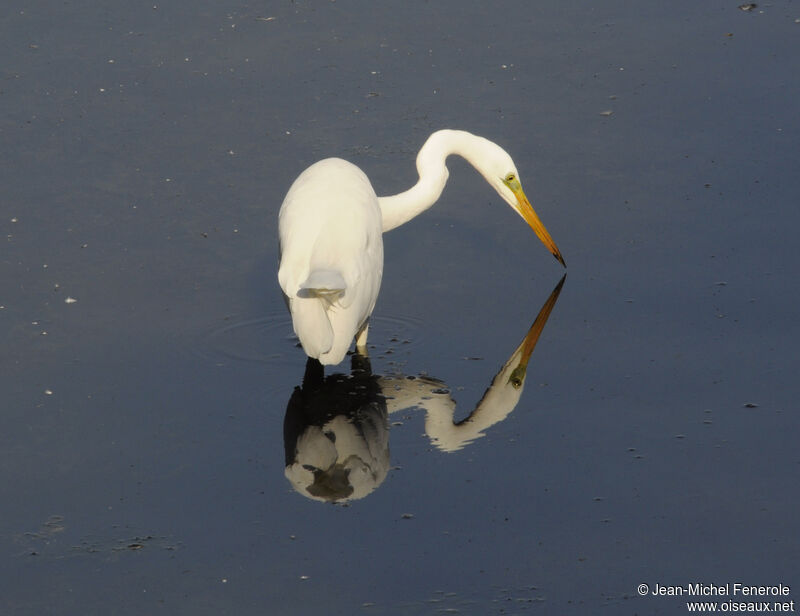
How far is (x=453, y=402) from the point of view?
6.89m

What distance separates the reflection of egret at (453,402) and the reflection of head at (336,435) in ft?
0.38

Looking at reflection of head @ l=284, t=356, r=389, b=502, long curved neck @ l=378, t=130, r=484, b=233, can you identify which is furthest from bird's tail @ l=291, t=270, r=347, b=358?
long curved neck @ l=378, t=130, r=484, b=233

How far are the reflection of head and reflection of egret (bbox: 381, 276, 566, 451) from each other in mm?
117

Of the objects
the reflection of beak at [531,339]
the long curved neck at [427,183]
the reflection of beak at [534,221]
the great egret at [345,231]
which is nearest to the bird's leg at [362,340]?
the great egret at [345,231]

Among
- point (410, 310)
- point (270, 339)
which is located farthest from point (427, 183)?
point (270, 339)

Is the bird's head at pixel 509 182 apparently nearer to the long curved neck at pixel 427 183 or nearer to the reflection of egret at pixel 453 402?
the long curved neck at pixel 427 183

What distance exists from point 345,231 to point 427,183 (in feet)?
4.01

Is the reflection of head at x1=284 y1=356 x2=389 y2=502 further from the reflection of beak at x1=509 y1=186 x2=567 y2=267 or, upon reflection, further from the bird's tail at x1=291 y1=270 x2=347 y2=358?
the reflection of beak at x1=509 y1=186 x2=567 y2=267

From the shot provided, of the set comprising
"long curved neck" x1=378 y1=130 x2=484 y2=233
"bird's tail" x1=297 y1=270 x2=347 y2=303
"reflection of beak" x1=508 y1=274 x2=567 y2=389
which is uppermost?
"long curved neck" x1=378 y1=130 x2=484 y2=233

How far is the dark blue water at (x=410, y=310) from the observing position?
5703 mm

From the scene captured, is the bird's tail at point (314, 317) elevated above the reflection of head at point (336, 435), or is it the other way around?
the bird's tail at point (314, 317)

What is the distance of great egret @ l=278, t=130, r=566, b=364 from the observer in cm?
667

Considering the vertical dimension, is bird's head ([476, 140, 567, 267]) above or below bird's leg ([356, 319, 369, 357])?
above

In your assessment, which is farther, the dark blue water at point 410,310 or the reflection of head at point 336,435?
the reflection of head at point 336,435
